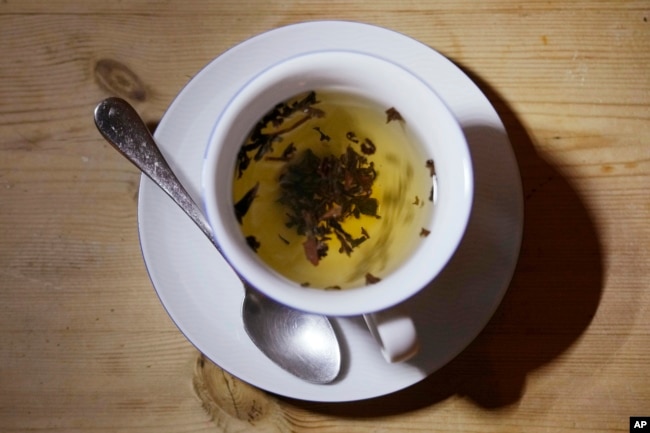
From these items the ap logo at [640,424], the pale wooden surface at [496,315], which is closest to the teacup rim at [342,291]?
the pale wooden surface at [496,315]

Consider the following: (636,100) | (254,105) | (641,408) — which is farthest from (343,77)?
(641,408)

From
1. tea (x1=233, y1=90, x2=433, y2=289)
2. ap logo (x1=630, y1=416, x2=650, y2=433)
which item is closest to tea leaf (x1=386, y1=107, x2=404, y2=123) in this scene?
tea (x1=233, y1=90, x2=433, y2=289)

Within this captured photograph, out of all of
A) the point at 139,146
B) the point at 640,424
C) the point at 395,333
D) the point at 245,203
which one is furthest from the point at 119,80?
the point at 640,424

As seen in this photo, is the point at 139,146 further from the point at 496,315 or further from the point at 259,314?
the point at 496,315

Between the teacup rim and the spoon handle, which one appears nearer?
the teacup rim

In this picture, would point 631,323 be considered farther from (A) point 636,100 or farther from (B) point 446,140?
(B) point 446,140

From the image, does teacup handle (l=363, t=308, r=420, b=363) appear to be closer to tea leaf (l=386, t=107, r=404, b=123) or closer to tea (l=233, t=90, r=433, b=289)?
tea (l=233, t=90, r=433, b=289)
